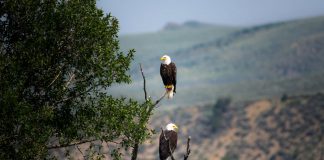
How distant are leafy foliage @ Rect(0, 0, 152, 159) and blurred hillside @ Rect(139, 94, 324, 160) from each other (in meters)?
76.9

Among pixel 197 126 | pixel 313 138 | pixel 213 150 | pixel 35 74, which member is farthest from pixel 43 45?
pixel 197 126

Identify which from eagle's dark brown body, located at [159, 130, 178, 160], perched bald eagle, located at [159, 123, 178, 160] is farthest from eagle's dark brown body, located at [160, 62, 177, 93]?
eagle's dark brown body, located at [159, 130, 178, 160]

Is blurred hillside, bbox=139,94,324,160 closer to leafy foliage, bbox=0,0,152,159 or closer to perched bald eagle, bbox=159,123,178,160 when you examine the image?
perched bald eagle, bbox=159,123,178,160

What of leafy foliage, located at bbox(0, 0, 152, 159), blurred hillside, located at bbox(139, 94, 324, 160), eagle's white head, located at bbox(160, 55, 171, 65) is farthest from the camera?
blurred hillside, located at bbox(139, 94, 324, 160)

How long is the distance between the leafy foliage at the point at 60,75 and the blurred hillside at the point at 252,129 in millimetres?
76943

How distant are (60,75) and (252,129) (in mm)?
105636

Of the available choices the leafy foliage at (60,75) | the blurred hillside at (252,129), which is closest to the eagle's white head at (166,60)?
the leafy foliage at (60,75)

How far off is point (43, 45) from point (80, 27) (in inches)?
53.1

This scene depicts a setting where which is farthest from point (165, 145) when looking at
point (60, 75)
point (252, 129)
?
point (252, 129)

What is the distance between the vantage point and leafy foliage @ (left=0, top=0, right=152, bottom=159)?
1619 cm

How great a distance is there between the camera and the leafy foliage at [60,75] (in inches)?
637

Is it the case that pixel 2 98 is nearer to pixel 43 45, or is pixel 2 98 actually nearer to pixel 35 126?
pixel 35 126

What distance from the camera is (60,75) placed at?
57.7 ft

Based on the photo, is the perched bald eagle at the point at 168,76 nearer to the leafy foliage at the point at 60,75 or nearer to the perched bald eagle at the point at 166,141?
the perched bald eagle at the point at 166,141
